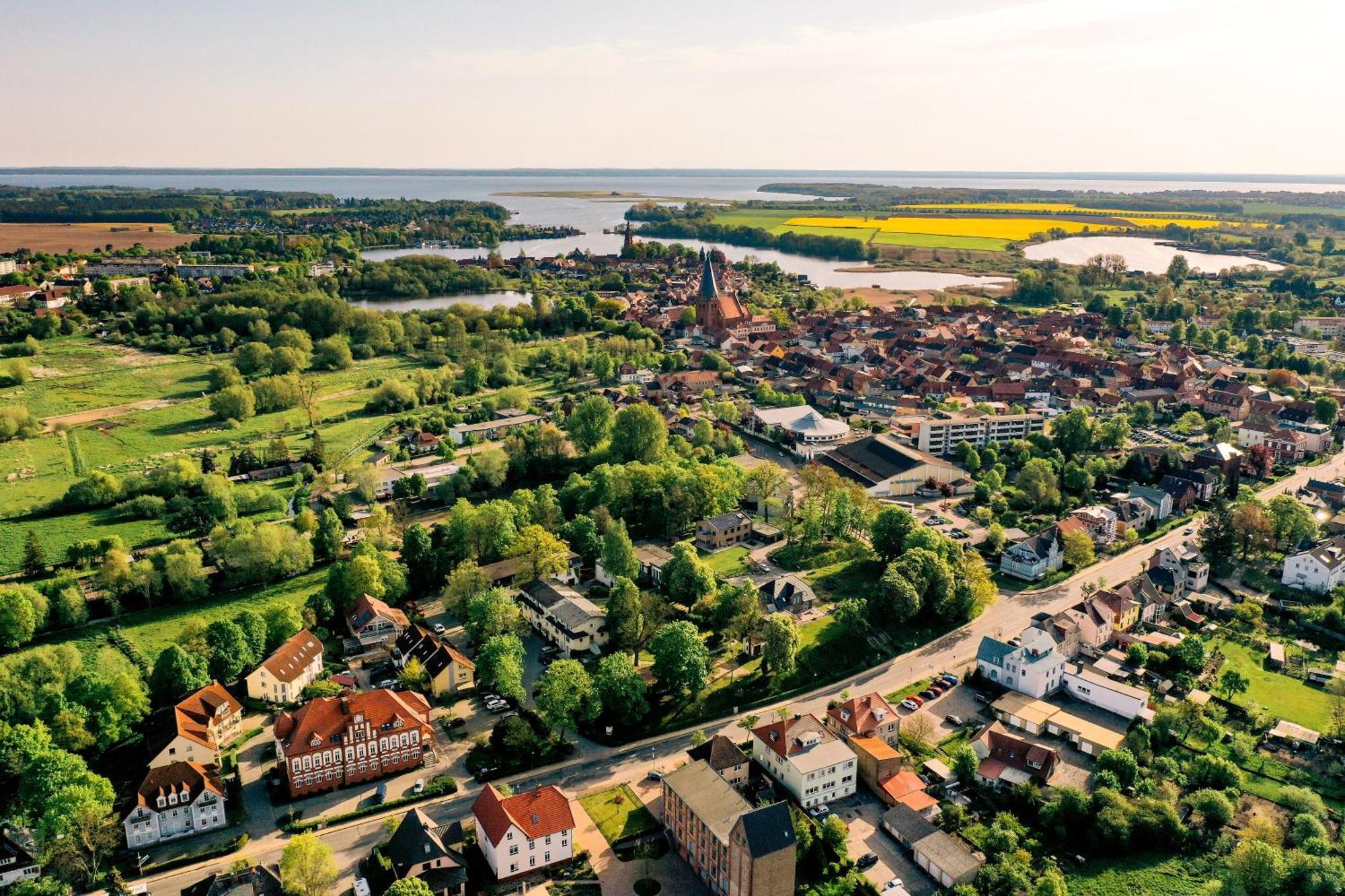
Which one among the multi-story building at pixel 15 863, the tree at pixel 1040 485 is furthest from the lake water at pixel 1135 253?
the multi-story building at pixel 15 863

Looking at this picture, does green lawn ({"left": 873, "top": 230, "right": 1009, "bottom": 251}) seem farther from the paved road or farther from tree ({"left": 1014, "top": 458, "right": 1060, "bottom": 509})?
the paved road

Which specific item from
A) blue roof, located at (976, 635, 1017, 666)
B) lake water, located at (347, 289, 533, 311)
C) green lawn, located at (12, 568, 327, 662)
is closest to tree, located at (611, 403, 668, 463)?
green lawn, located at (12, 568, 327, 662)

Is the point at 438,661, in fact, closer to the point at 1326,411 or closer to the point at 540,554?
the point at 540,554

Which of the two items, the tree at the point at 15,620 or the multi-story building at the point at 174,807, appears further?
the tree at the point at 15,620

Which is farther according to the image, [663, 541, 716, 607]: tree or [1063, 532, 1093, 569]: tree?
[1063, 532, 1093, 569]: tree

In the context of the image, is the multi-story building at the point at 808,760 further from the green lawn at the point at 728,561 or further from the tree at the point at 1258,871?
the green lawn at the point at 728,561

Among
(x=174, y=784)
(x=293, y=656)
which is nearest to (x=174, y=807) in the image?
(x=174, y=784)
